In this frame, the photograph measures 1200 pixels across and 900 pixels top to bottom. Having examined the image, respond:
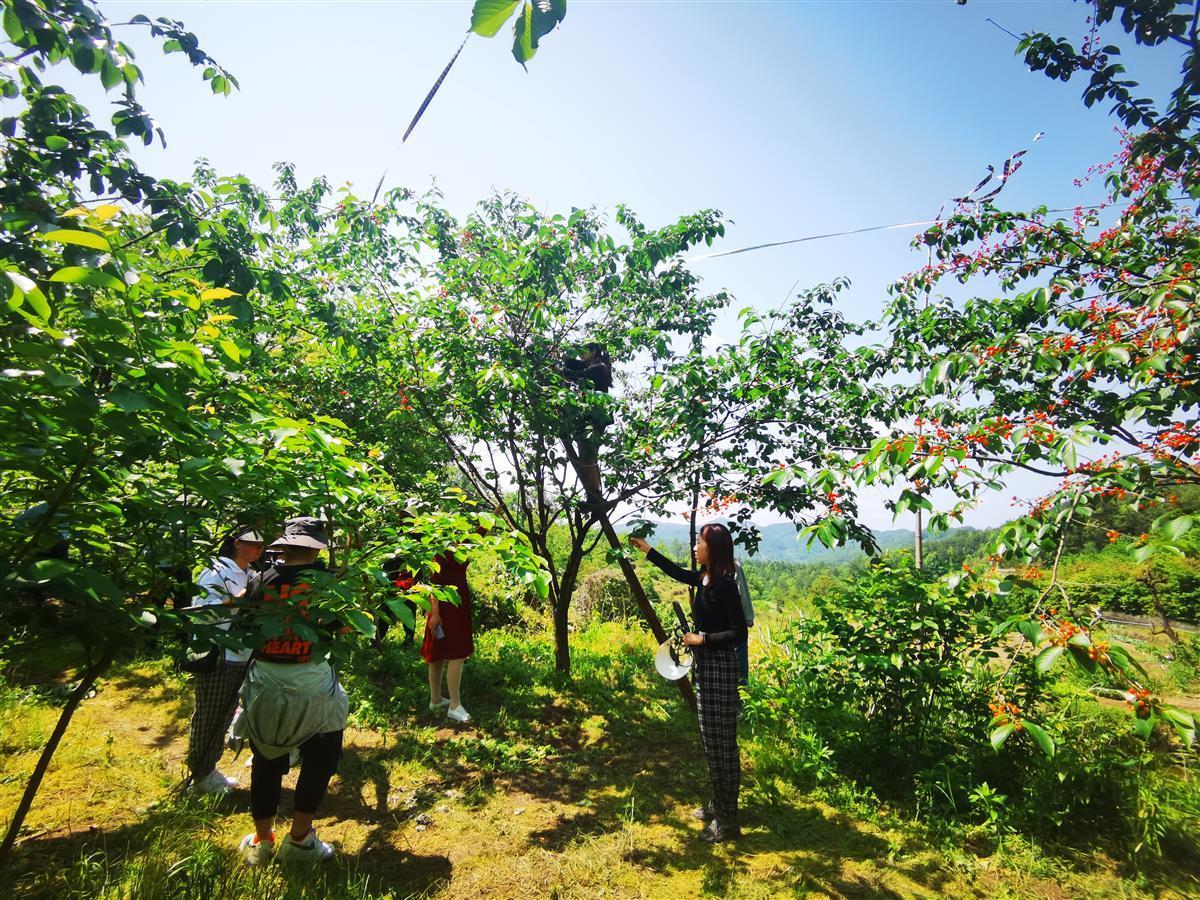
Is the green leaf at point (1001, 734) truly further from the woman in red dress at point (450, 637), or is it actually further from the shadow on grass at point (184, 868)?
the woman in red dress at point (450, 637)

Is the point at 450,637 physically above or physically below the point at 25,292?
below

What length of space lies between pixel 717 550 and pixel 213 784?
3.80 m

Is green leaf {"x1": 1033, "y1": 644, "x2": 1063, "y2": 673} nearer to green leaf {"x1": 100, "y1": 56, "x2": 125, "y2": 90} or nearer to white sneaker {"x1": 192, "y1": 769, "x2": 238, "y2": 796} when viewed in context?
green leaf {"x1": 100, "y1": 56, "x2": 125, "y2": 90}

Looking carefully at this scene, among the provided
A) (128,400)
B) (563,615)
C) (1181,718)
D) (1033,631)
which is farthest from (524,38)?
(563,615)

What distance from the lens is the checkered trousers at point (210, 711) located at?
364 centimetres

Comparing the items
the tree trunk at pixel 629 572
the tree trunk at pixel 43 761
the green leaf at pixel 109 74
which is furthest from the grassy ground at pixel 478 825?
the green leaf at pixel 109 74

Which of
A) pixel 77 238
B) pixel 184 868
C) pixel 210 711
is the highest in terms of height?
pixel 77 238

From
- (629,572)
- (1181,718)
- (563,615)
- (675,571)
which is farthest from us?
(563,615)

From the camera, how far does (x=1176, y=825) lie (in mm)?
3268

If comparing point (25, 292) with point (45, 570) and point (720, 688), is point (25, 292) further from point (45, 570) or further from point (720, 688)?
point (720, 688)

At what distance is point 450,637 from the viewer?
5129 mm

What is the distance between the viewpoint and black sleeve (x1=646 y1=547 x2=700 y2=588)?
155 inches

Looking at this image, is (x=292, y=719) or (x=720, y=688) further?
(x=720, y=688)

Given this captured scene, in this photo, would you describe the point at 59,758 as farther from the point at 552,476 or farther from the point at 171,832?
the point at 552,476
